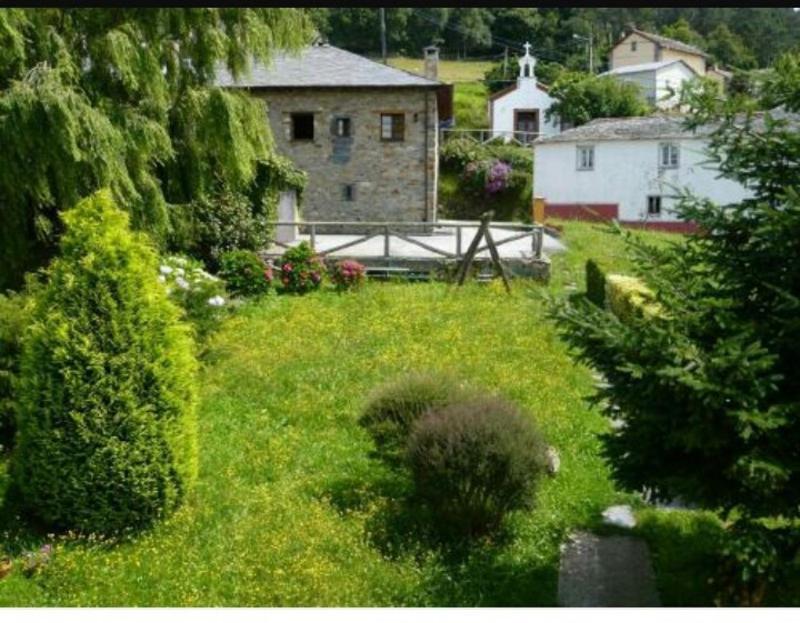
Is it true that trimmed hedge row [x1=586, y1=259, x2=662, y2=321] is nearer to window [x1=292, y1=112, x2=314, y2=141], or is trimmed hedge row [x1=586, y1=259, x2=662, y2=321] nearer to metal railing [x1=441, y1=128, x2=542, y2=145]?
metal railing [x1=441, y1=128, x2=542, y2=145]

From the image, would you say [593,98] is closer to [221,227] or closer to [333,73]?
[221,227]

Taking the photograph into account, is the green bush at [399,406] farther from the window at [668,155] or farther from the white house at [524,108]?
the white house at [524,108]

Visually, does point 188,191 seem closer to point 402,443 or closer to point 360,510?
point 402,443

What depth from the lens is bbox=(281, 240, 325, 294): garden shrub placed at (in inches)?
562

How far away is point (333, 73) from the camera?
20.9 meters

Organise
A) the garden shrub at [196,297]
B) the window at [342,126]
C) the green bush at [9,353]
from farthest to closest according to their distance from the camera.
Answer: the window at [342,126], the garden shrub at [196,297], the green bush at [9,353]

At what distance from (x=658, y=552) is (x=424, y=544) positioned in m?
1.53

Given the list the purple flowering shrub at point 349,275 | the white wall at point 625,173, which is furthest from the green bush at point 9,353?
the purple flowering shrub at point 349,275

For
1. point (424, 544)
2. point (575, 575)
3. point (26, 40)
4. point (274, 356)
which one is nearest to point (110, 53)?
point (26, 40)

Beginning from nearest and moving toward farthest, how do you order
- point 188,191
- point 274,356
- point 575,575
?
point 575,575 < point 274,356 < point 188,191

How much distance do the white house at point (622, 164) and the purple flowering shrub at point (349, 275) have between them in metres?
3.54

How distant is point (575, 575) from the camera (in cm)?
Result: 591

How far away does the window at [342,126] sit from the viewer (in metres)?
21.9

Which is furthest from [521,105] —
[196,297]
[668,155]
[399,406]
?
[399,406]
